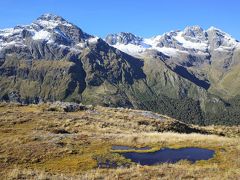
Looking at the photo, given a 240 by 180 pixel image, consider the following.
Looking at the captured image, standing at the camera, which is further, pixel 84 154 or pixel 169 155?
pixel 169 155

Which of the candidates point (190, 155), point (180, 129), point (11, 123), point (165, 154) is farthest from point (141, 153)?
point (180, 129)

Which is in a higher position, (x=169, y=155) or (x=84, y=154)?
(x=169, y=155)

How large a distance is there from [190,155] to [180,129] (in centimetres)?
2999

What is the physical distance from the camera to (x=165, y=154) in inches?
1326

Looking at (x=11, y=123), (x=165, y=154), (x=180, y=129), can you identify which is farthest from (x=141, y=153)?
(x=180, y=129)

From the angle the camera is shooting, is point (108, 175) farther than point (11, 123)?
No

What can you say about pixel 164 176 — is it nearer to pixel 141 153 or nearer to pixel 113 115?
pixel 141 153

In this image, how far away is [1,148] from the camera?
32.8m

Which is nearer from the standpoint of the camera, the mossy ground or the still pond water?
the mossy ground

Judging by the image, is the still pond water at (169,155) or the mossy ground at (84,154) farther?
the still pond water at (169,155)

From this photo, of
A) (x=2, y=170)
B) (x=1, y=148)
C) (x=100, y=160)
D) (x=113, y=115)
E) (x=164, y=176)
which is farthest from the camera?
(x=113, y=115)

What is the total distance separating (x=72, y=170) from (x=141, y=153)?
30.9 ft

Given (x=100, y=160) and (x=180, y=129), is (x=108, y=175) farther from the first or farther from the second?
(x=180, y=129)

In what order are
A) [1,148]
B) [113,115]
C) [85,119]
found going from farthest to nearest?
[113,115] → [85,119] → [1,148]
